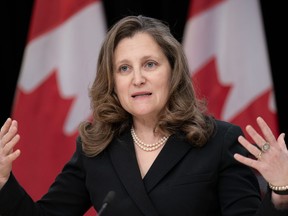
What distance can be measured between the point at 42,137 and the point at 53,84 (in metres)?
0.34

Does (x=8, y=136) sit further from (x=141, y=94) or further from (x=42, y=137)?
(x=42, y=137)

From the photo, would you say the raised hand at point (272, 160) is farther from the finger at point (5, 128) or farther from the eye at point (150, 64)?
the finger at point (5, 128)

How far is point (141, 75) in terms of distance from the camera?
2.29 metres

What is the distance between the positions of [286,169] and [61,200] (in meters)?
0.93

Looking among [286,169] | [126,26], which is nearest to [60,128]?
[126,26]

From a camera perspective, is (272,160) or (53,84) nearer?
(272,160)

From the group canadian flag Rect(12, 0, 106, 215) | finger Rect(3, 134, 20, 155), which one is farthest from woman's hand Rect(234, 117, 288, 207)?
canadian flag Rect(12, 0, 106, 215)

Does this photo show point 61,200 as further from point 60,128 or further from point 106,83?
point 60,128

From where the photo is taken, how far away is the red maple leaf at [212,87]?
145 inches

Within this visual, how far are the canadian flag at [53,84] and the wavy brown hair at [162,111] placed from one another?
138 cm

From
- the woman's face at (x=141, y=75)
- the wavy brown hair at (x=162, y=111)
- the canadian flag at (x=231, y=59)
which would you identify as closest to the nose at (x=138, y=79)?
the woman's face at (x=141, y=75)

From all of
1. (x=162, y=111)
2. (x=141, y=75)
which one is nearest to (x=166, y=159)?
(x=162, y=111)

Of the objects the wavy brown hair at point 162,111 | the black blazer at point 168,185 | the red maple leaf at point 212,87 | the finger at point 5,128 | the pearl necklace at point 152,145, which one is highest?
the finger at point 5,128

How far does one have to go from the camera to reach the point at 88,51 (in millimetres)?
3902
